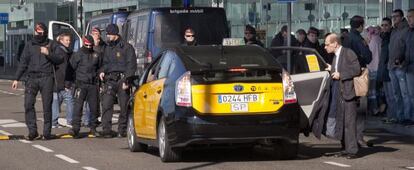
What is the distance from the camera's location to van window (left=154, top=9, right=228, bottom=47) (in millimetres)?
21969

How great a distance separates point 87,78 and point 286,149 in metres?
5.06

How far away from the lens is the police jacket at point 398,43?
17.5 metres

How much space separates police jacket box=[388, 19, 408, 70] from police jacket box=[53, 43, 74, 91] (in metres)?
5.66

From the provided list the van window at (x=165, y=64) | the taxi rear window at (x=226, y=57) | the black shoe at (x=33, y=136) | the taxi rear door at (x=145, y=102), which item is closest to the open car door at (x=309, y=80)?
A: the taxi rear window at (x=226, y=57)

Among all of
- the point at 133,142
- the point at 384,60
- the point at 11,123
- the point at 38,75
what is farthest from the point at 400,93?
the point at 11,123

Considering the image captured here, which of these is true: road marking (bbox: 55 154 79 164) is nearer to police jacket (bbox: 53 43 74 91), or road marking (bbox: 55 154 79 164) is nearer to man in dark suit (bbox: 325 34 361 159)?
man in dark suit (bbox: 325 34 361 159)

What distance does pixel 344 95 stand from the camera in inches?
521

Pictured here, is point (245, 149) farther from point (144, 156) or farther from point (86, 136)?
point (86, 136)

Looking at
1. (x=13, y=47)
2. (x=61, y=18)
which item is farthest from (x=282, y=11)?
(x=13, y=47)

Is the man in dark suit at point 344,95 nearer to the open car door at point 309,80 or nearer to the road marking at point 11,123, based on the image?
the open car door at point 309,80

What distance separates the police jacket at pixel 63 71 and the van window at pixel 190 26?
13.4ft

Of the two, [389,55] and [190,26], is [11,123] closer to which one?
[190,26]

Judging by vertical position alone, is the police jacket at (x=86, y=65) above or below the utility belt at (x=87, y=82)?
above

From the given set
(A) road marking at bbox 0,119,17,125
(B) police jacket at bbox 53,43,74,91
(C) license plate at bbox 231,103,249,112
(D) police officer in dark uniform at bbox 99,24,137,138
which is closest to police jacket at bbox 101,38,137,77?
(D) police officer in dark uniform at bbox 99,24,137,138
